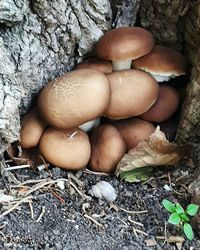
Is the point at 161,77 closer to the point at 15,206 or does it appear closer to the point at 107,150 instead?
the point at 107,150

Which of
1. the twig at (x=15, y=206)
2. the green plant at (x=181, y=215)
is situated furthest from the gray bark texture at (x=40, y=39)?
the green plant at (x=181, y=215)

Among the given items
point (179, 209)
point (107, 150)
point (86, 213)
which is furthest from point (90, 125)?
point (179, 209)

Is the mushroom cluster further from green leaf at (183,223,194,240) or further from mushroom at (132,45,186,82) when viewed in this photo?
green leaf at (183,223,194,240)

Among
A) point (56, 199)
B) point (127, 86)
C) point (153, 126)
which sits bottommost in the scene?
point (56, 199)

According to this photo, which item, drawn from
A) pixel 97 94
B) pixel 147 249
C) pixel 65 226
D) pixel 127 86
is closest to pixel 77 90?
pixel 97 94

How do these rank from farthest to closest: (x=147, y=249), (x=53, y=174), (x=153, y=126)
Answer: (x=153, y=126)
(x=53, y=174)
(x=147, y=249)

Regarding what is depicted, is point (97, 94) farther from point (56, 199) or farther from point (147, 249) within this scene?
point (147, 249)

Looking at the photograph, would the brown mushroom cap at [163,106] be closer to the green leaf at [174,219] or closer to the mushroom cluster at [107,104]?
the mushroom cluster at [107,104]
